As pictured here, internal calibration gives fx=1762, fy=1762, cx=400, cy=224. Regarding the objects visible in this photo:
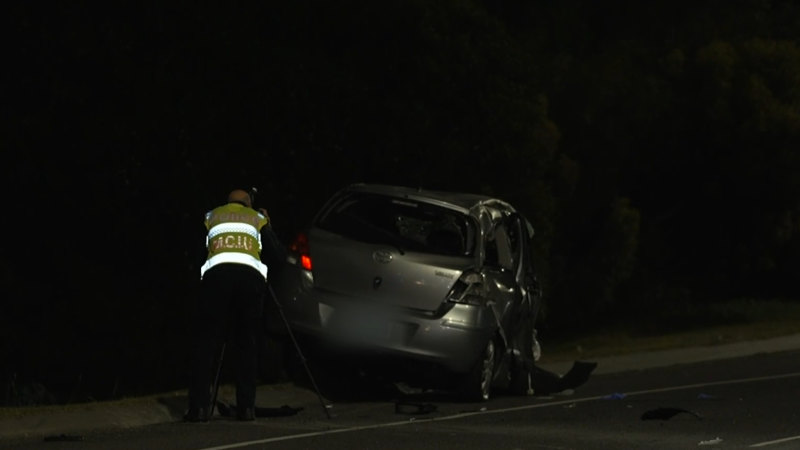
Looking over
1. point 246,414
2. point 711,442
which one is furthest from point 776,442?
point 246,414

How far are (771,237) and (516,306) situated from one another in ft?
74.9

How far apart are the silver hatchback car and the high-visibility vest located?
4.66ft

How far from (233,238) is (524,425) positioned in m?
2.47

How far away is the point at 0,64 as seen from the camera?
848 inches

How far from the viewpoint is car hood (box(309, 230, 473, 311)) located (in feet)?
45.8

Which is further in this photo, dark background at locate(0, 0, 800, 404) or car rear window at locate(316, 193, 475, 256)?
dark background at locate(0, 0, 800, 404)

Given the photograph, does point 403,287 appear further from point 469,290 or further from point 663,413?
point 663,413

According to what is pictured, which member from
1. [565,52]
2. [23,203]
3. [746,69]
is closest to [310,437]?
[23,203]

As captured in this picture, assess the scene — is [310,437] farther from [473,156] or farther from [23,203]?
[473,156]

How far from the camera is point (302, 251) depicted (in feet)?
46.8

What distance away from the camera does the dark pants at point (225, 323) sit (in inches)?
491

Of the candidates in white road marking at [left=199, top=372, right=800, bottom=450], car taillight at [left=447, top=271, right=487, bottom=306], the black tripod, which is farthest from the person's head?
car taillight at [left=447, top=271, right=487, bottom=306]

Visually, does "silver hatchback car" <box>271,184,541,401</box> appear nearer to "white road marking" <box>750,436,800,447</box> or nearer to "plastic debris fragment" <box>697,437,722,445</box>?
"plastic debris fragment" <box>697,437,722,445</box>

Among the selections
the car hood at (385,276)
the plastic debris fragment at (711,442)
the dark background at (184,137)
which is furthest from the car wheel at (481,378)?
the dark background at (184,137)
